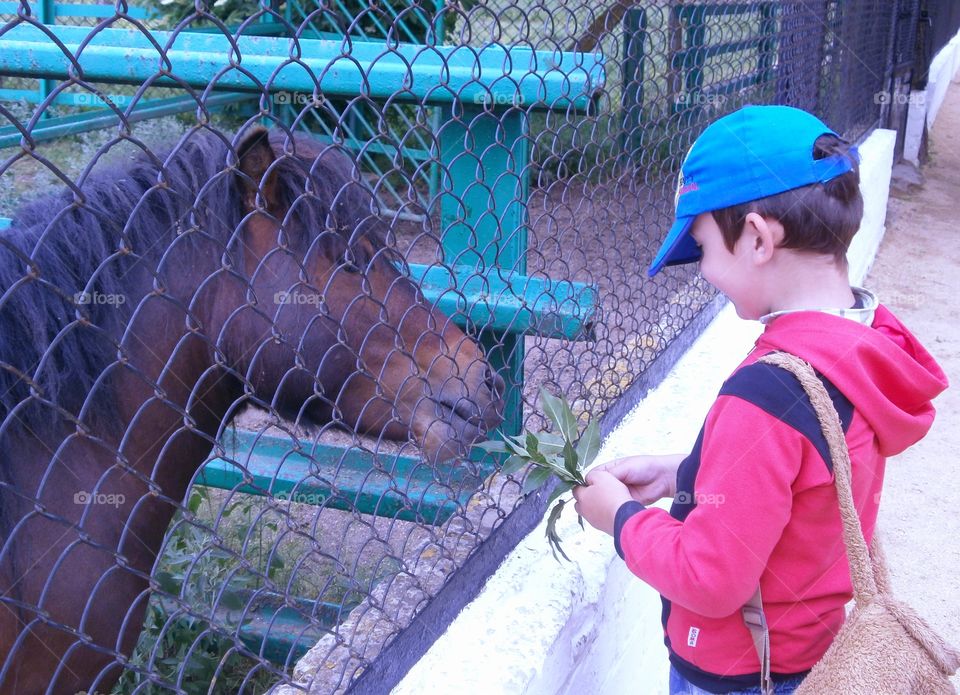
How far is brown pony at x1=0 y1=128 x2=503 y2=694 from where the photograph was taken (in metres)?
1.83

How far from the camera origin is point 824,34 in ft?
21.4

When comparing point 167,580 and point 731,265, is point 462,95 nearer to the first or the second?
point 731,265

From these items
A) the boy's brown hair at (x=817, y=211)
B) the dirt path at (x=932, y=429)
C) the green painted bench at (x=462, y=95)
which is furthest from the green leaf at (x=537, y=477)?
the dirt path at (x=932, y=429)

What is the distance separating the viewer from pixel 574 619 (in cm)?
233

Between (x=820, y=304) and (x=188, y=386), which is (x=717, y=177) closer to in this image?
(x=820, y=304)

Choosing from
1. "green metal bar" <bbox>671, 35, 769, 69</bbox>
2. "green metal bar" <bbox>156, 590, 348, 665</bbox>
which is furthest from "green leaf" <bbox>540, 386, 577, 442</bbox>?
"green metal bar" <bbox>671, 35, 769, 69</bbox>

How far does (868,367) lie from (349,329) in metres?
1.28

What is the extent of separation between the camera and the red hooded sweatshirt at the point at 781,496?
4.75 ft

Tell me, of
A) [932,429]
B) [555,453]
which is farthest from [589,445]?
[932,429]

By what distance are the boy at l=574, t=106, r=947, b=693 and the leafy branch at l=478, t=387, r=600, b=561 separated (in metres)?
0.29

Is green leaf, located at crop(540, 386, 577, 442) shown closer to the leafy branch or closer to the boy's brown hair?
the leafy branch

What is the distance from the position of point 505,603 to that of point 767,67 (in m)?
3.85

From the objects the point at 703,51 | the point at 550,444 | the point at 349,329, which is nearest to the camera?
the point at 550,444

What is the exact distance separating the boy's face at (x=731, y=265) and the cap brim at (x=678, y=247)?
2 cm
